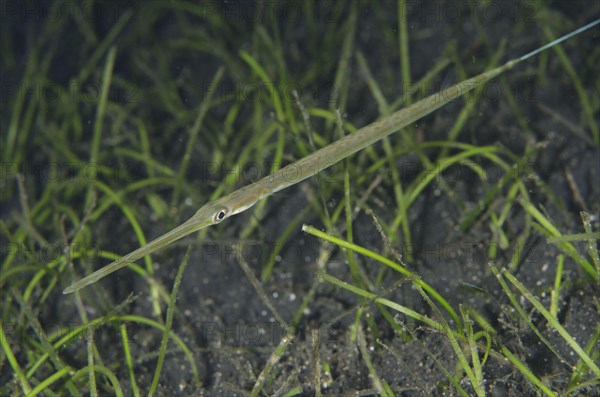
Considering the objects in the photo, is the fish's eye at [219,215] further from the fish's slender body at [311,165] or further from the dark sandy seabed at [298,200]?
the dark sandy seabed at [298,200]

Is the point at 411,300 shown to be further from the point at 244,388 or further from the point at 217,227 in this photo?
the point at 217,227

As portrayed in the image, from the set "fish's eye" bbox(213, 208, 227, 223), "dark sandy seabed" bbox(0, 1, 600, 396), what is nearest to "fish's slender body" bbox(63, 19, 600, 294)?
"fish's eye" bbox(213, 208, 227, 223)

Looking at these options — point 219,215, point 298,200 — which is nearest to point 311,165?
point 219,215

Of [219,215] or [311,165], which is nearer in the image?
[219,215]

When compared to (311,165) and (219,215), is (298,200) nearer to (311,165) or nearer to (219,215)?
(311,165)

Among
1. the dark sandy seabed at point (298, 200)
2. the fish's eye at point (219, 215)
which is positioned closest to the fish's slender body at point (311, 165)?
the fish's eye at point (219, 215)

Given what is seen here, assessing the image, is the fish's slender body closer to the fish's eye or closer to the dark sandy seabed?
the fish's eye

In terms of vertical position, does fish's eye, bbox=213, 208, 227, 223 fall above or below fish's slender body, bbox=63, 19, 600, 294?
below

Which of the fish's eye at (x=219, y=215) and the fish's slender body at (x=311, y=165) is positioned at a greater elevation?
the fish's slender body at (x=311, y=165)

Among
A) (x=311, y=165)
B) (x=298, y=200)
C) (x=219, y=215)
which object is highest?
(x=311, y=165)

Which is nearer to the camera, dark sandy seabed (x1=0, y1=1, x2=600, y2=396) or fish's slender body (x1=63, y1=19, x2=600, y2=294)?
fish's slender body (x1=63, y1=19, x2=600, y2=294)

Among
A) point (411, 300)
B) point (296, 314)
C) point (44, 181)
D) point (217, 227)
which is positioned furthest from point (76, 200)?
point (411, 300)
